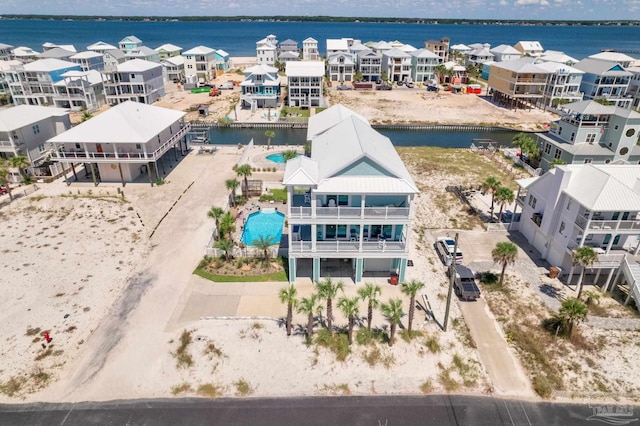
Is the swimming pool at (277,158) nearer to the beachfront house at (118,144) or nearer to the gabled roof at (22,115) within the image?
the beachfront house at (118,144)

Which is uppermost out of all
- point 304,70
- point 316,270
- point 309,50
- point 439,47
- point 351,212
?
point 439,47

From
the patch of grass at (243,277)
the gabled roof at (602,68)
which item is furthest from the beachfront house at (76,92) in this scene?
the gabled roof at (602,68)

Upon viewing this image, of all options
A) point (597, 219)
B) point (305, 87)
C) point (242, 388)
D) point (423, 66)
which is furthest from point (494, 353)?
point (423, 66)

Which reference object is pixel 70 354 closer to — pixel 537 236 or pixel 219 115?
pixel 537 236

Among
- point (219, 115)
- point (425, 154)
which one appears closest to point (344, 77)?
point (219, 115)

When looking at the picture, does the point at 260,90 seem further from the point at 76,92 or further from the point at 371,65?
the point at 371,65

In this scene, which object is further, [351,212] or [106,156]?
[106,156]
